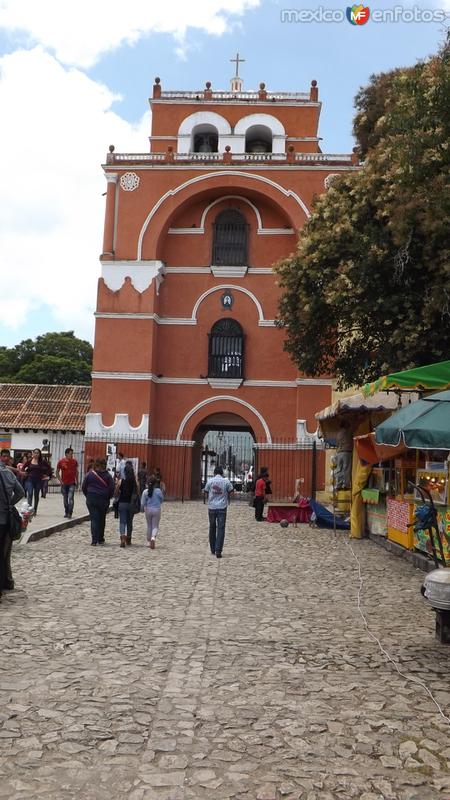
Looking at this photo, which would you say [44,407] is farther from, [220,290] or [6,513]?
[6,513]

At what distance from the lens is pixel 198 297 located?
27.9 meters

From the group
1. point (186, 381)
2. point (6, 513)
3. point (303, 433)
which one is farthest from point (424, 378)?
point (186, 381)

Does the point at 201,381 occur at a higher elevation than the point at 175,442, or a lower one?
higher

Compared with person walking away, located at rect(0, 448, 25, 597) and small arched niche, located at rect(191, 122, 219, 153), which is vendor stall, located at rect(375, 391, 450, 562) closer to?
person walking away, located at rect(0, 448, 25, 597)

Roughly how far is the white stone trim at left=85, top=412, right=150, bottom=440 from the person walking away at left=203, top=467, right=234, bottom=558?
14.6 meters

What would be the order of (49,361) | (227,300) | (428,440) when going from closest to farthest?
A: (428,440) → (227,300) → (49,361)

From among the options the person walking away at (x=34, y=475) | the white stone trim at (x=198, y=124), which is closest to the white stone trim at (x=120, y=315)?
the white stone trim at (x=198, y=124)

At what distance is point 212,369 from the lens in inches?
1086

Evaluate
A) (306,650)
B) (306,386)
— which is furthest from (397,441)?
(306,386)

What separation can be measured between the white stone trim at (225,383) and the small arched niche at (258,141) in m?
9.60

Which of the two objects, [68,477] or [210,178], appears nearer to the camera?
[68,477]

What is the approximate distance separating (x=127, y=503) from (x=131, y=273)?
1599 centimetres

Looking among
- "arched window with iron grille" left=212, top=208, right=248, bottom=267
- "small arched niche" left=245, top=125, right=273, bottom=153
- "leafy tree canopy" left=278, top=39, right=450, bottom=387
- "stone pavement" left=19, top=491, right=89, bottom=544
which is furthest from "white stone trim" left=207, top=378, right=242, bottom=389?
"small arched niche" left=245, top=125, right=273, bottom=153

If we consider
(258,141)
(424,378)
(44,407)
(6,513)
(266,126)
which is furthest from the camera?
(44,407)
